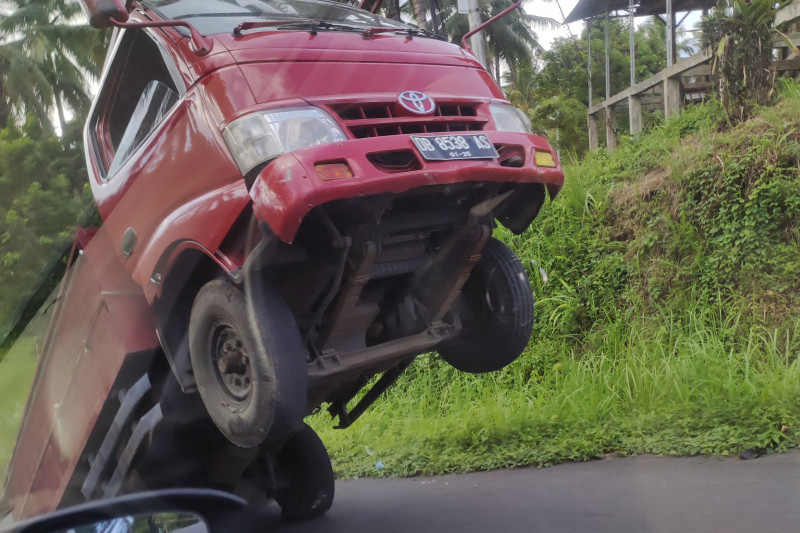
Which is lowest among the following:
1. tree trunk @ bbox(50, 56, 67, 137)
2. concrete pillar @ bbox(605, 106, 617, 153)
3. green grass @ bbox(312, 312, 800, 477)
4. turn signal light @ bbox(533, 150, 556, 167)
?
green grass @ bbox(312, 312, 800, 477)

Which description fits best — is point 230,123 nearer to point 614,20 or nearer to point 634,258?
point 614,20

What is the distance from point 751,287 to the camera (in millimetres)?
5203

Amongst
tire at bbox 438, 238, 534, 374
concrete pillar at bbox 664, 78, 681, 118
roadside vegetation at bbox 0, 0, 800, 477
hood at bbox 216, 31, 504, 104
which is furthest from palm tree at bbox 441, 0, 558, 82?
concrete pillar at bbox 664, 78, 681, 118

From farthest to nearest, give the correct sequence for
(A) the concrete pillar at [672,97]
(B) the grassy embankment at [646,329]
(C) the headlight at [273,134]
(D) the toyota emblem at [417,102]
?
1. (A) the concrete pillar at [672,97]
2. (B) the grassy embankment at [646,329]
3. (D) the toyota emblem at [417,102]
4. (C) the headlight at [273,134]

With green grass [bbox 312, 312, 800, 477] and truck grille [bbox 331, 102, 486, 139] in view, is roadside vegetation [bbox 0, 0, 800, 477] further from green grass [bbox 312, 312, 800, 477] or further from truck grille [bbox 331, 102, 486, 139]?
truck grille [bbox 331, 102, 486, 139]

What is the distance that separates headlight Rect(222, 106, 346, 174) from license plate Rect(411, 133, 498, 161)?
0.27 m

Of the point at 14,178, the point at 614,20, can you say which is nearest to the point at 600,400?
the point at 614,20

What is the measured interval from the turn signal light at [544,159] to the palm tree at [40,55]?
1666mm

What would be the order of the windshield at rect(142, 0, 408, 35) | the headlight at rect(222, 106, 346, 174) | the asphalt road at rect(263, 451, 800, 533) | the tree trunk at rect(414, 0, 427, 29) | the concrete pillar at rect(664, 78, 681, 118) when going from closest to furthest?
the headlight at rect(222, 106, 346, 174) < the windshield at rect(142, 0, 408, 35) < the asphalt road at rect(263, 451, 800, 533) < the tree trunk at rect(414, 0, 427, 29) < the concrete pillar at rect(664, 78, 681, 118)

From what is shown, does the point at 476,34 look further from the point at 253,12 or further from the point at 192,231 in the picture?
the point at 192,231

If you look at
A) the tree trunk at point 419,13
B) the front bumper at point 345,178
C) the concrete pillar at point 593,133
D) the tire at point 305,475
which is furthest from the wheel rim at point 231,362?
the concrete pillar at point 593,133

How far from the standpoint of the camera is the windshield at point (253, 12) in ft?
9.18

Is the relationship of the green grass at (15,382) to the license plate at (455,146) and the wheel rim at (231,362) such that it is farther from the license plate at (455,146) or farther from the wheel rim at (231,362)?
the license plate at (455,146)

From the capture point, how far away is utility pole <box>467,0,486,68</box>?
3.25 meters
